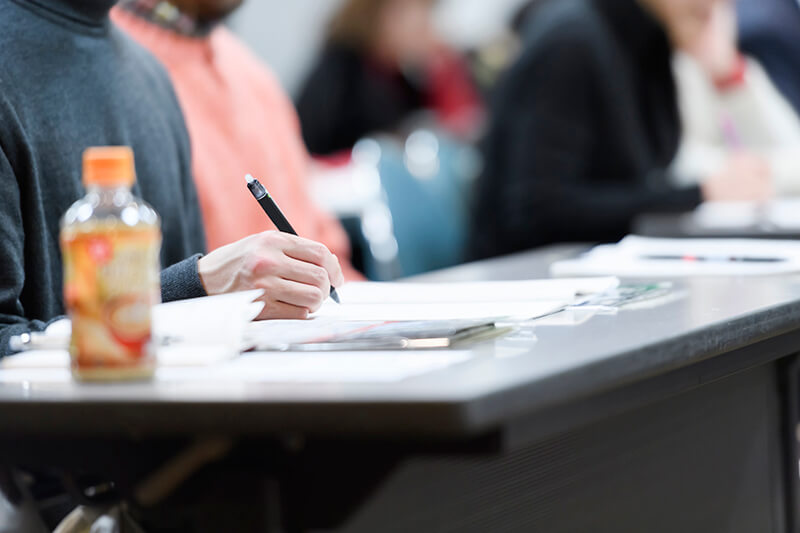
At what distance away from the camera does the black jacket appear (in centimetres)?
246

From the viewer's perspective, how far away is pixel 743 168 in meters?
2.31

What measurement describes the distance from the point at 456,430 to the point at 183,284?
46 centimetres

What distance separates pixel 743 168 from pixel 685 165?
789 millimetres

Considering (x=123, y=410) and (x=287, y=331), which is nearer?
(x=123, y=410)

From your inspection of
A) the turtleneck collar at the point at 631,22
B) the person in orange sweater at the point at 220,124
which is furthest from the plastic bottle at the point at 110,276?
the turtleneck collar at the point at 631,22

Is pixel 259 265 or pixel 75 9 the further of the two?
pixel 75 9

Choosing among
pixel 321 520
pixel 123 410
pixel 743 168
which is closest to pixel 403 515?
pixel 321 520

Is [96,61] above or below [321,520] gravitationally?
above

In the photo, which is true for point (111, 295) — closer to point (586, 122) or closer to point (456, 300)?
point (456, 300)

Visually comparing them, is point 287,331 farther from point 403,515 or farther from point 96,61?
point 96,61

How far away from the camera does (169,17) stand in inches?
69.3

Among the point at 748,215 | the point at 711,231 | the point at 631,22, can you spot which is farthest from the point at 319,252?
the point at 631,22

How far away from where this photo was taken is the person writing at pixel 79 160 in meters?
1.02

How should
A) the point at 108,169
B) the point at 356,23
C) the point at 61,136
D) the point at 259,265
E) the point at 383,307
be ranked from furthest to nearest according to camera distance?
the point at 356,23, the point at 61,136, the point at 383,307, the point at 259,265, the point at 108,169
